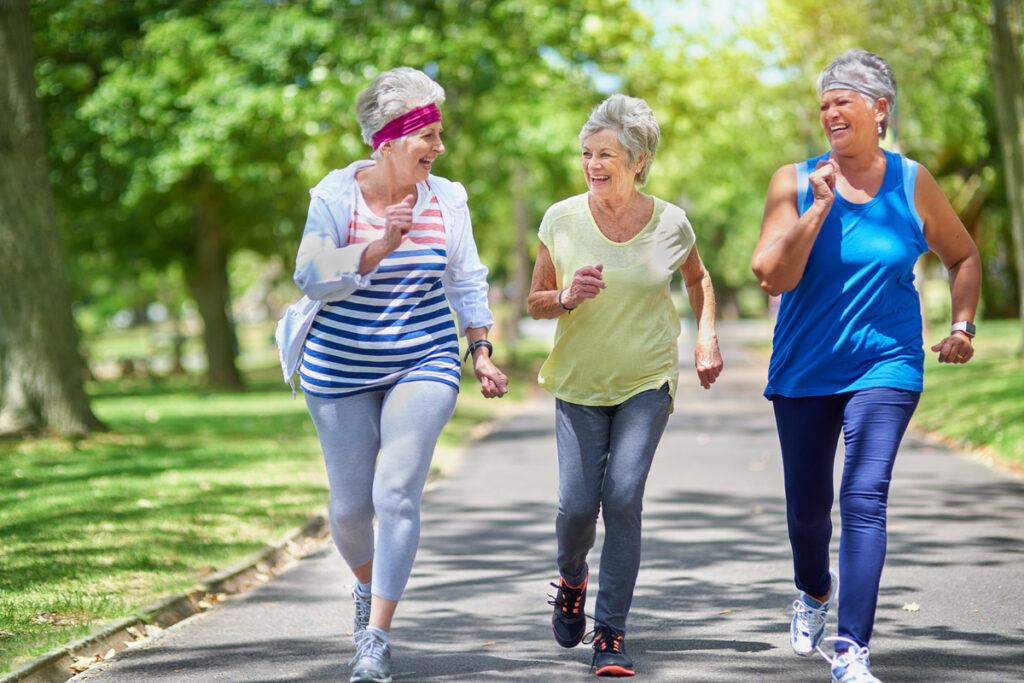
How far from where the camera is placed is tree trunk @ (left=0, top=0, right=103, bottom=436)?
497 inches

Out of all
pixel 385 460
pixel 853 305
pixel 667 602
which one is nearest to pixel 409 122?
pixel 385 460

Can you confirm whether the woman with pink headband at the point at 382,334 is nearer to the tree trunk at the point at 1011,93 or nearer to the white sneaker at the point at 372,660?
the white sneaker at the point at 372,660

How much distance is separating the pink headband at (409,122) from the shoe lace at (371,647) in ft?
5.45

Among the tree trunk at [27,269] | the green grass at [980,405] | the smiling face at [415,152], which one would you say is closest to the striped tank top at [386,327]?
the smiling face at [415,152]

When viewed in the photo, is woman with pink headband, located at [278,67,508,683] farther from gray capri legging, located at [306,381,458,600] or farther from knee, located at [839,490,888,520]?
knee, located at [839,490,888,520]

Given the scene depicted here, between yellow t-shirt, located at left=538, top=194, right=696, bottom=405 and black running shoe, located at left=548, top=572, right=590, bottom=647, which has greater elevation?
yellow t-shirt, located at left=538, top=194, right=696, bottom=405

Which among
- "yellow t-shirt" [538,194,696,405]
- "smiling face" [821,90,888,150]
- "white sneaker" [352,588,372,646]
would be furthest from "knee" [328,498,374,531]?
"smiling face" [821,90,888,150]

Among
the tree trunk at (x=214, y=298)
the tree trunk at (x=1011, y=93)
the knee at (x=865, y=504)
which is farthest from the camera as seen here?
the tree trunk at (x=214, y=298)

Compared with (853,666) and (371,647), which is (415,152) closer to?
(371,647)

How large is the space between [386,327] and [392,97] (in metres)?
0.77

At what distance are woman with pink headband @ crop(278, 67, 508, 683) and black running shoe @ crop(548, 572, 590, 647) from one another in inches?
26.1

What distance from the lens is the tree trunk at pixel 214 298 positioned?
2588 centimetres

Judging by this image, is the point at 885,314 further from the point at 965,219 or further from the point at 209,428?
the point at 965,219

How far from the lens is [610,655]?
15.0ft
